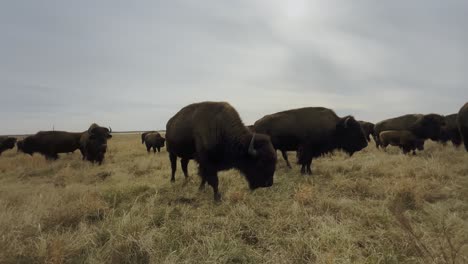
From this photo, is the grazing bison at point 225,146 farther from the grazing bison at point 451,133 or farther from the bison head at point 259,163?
the grazing bison at point 451,133

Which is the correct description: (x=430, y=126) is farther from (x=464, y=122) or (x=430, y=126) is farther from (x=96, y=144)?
(x=96, y=144)

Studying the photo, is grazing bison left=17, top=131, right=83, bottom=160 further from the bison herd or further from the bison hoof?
the bison hoof

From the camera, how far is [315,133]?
1148 cm

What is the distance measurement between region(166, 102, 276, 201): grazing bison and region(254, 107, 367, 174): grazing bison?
4178mm

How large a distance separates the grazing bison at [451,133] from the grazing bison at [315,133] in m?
9.00

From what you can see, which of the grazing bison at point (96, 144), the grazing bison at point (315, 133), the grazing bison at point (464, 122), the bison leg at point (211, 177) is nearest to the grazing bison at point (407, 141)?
the grazing bison at point (464, 122)

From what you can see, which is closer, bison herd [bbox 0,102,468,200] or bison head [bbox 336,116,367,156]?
bison herd [bbox 0,102,468,200]

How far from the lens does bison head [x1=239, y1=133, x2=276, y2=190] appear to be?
7.22m

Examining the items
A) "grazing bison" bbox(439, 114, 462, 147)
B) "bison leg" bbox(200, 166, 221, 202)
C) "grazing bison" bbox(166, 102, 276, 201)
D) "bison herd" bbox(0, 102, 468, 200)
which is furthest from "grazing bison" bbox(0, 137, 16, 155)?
"grazing bison" bbox(439, 114, 462, 147)

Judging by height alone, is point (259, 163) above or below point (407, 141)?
below

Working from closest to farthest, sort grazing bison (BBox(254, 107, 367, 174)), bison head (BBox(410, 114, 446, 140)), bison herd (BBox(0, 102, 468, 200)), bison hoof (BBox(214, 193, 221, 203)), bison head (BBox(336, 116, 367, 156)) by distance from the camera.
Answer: bison hoof (BBox(214, 193, 221, 203)), bison herd (BBox(0, 102, 468, 200)), grazing bison (BBox(254, 107, 367, 174)), bison head (BBox(336, 116, 367, 156)), bison head (BBox(410, 114, 446, 140))

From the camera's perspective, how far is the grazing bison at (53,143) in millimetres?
19812

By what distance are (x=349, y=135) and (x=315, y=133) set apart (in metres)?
1.35

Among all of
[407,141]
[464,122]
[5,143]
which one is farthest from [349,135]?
[5,143]
